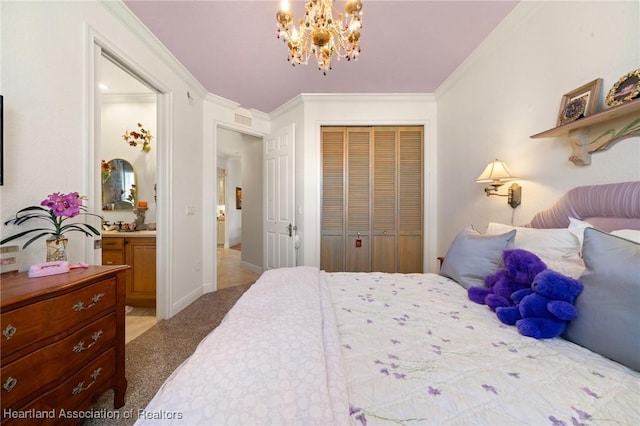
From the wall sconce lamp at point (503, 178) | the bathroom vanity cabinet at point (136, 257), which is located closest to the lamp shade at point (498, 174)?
the wall sconce lamp at point (503, 178)

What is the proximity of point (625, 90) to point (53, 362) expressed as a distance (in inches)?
112

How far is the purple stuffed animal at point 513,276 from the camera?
1.04 meters

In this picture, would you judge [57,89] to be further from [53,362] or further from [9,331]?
[53,362]

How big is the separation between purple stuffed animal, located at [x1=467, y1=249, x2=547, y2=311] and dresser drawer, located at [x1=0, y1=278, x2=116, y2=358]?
1914mm

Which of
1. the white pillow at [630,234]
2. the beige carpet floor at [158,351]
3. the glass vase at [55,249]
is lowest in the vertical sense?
the beige carpet floor at [158,351]

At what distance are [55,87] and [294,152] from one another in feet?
7.19

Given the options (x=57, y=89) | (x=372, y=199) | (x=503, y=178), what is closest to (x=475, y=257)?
(x=503, y=178)

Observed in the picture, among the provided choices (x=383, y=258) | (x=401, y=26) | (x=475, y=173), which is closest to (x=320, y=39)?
(x=401, y=26)

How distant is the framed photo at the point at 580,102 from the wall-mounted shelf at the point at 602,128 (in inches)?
2.8

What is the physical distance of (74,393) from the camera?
3.36ft

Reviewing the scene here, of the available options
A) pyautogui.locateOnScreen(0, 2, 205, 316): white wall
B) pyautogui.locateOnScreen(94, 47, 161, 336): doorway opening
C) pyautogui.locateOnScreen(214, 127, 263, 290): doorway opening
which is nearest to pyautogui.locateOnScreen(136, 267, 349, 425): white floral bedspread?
pyautogui.locateOnScreen(0, 2, 205, 316): white wall

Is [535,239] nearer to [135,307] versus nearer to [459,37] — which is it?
[459,37]

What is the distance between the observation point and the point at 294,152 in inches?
125

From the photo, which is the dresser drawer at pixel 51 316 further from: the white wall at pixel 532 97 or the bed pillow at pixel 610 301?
the white wall at pixel 532 97
